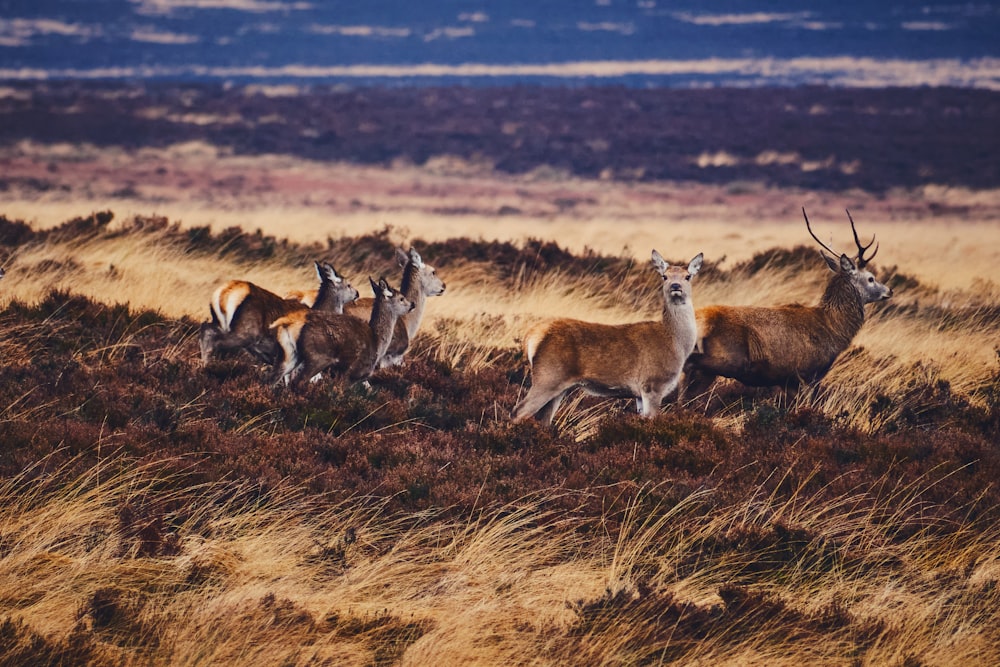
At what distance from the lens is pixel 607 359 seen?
9258mm

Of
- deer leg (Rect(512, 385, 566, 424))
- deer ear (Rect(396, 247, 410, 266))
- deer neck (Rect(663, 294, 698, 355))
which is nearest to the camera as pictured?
deer leg (Rect(512, 385, 566, 424))

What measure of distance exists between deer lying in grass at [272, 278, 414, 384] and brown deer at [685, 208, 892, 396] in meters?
2.53

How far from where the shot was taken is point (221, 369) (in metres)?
9.88

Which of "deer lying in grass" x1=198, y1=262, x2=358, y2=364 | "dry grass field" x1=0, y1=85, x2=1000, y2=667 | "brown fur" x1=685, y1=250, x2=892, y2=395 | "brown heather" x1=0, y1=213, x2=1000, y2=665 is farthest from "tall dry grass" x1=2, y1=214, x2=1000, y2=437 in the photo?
"deer lying in grass" x1=198, y1=262, x2=358, y2=364

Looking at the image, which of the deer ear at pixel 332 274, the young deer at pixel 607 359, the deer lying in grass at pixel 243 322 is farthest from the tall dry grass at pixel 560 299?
the deer lying in grass at pixel 243 322

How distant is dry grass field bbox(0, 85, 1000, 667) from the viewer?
6035mm

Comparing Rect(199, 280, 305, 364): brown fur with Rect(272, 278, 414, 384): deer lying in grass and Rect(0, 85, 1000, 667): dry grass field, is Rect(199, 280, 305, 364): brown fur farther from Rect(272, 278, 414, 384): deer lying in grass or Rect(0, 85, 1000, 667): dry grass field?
Rect(272, 278, 414, 384): deer lying in grass

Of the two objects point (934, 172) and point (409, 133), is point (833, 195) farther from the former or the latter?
point (409, 133)

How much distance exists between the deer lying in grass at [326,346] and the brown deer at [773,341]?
253cm

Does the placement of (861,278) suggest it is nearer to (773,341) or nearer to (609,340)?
(773,341)

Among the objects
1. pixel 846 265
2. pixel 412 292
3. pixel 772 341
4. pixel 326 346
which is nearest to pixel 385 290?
pixel 412 292

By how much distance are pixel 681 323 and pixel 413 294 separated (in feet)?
9.75

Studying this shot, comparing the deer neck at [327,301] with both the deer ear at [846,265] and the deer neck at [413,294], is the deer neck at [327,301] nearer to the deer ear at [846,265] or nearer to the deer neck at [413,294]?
the deer neck at [413,294]

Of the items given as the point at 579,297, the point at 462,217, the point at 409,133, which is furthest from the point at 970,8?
the point at 579,297
